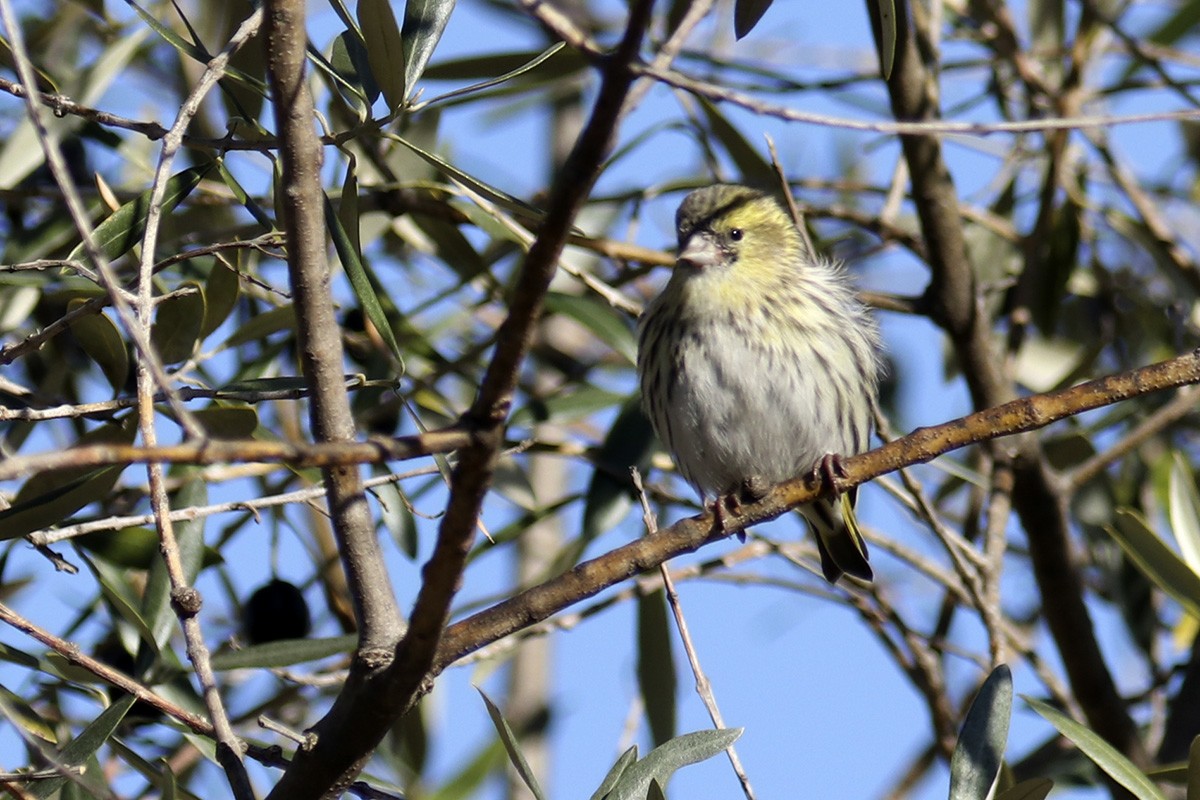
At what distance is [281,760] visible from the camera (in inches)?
72.6

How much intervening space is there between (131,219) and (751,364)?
57.7 inches

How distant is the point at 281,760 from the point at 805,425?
1.61m

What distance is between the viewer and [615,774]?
1.87 m

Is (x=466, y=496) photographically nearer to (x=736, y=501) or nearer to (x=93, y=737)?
(x=93, y=737)

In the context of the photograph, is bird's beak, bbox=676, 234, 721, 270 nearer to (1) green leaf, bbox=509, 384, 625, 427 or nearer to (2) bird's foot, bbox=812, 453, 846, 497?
(1) green leaf, bbox=509, 384, 625, 427

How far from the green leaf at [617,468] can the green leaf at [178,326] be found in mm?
894

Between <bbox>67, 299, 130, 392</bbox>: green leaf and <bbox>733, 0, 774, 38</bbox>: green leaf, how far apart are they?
0.98 m

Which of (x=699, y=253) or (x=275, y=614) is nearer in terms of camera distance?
(x=275, y=614)

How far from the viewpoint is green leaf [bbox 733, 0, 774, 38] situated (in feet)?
5.96

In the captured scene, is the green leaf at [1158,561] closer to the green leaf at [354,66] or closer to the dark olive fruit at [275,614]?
the green leaf at [354,66]

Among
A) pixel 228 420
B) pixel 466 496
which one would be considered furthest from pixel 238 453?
pixel 228 420

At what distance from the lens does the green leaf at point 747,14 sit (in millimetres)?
1817

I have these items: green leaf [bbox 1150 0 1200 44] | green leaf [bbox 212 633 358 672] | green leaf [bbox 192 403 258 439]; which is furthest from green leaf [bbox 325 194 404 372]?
green leaf [bbox 1150 0 1200 44]

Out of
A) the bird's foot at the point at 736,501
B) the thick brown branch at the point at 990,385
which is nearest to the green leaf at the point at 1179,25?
the thick brown branch at the point at 990,385
